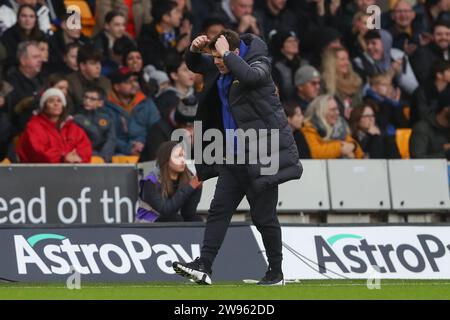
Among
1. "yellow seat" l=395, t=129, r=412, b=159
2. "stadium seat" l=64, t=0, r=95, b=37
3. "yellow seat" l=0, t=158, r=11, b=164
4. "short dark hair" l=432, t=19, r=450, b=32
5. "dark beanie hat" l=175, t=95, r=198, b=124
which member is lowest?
"yellow seat" l=395, t=129, r=412, b=159

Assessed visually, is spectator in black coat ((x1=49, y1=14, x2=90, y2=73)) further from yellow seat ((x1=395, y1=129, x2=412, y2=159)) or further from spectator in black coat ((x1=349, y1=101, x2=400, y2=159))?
yellow seat ((x1=395, y1=129, x2=412, y2=159))

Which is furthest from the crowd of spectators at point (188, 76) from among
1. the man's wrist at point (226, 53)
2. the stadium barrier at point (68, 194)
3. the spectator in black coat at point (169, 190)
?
the man's wrist at point (226, 53)

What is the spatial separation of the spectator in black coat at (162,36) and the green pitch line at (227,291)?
7212mm

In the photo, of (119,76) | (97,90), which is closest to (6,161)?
(97,90)

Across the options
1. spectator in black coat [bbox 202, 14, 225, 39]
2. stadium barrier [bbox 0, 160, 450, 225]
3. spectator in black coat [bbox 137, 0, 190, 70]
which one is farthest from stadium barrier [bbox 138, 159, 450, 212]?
spectator in black coat [bbox 202, 14, 225, 39]

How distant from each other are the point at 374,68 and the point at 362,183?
13.4 feet

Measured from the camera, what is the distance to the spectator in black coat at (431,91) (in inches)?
800

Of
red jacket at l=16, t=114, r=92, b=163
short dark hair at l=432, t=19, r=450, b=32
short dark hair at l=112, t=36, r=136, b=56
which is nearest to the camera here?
red jacket at l=16, t=114, r=92, b=163

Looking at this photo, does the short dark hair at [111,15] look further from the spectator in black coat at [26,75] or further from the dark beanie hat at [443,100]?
the dark beanie hat at [443,100]

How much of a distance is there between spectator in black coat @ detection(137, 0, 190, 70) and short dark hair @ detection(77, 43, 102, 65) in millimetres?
1294

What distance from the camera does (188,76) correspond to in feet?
62.5

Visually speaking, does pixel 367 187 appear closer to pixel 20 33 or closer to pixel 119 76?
pixel 119 76

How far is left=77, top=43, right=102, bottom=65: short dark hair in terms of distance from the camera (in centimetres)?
1822

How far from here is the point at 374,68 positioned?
2125 cm
